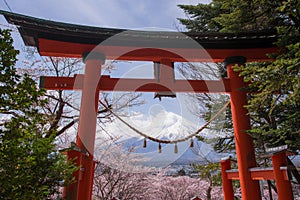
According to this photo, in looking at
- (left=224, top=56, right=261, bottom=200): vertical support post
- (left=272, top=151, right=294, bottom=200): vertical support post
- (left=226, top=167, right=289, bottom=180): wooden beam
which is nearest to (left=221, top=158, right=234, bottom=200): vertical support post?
(left=226, top=167, right=289, bottom=180): wooden beam

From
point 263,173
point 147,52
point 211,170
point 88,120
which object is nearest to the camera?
point 263,173

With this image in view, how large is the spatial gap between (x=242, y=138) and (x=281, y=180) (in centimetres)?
95

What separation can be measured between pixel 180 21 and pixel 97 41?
161 inches

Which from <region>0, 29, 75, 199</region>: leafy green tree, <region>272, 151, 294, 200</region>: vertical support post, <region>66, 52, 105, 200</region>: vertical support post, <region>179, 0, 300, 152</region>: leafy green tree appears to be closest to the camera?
<region>0, 29, 75, 199</region>: leafy green tree

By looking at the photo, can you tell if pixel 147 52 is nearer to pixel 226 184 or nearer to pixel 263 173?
pixel 263 173

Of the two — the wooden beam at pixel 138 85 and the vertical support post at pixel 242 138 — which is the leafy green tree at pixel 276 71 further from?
the wooden beam at pixel 138 85

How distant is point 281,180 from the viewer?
7.04 feet

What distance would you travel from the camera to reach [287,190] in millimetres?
2094

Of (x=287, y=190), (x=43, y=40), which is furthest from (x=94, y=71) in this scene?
(x=287, y=190)

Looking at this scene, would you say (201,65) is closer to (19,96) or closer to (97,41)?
(97,41)

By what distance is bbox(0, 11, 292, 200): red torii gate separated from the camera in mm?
2836

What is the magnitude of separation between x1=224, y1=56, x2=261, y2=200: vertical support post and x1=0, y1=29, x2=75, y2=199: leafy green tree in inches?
93.8

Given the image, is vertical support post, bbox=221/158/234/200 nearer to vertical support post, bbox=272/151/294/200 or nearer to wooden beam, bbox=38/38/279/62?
vertical support post, bbox=272/151/294/200

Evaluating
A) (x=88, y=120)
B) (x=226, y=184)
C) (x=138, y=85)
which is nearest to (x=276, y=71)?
(x=138, y=85)
